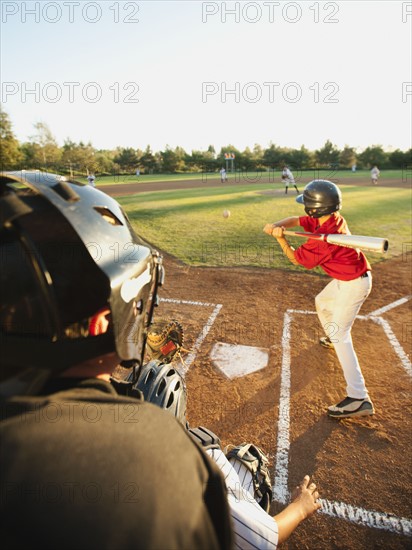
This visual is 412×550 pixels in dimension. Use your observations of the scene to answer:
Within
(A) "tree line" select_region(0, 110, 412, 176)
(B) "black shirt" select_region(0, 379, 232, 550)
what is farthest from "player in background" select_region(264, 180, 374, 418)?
(A) "tree line" select_region(0, 110, 412, 176)

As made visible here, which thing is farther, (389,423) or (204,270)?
(204,270)

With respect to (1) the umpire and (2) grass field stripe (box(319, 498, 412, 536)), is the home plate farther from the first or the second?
(1) the umpire

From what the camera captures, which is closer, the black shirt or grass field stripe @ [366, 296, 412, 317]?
the black shirt

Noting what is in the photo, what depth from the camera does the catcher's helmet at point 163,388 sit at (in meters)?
2.18

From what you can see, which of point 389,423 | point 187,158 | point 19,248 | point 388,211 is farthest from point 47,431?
point 187,158

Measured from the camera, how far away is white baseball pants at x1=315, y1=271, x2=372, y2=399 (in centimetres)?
372

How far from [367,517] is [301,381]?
1.71 meters

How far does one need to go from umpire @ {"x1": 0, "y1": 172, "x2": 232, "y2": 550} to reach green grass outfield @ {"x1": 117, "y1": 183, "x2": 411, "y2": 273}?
24.8 feet

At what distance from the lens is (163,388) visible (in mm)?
2273

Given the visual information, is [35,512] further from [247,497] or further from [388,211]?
[388,211]

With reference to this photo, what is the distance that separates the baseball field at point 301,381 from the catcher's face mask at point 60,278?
2413 millimetres

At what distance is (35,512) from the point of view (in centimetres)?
79

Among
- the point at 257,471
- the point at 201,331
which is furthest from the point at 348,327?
the point at 201,331

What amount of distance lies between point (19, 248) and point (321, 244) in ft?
10.9
